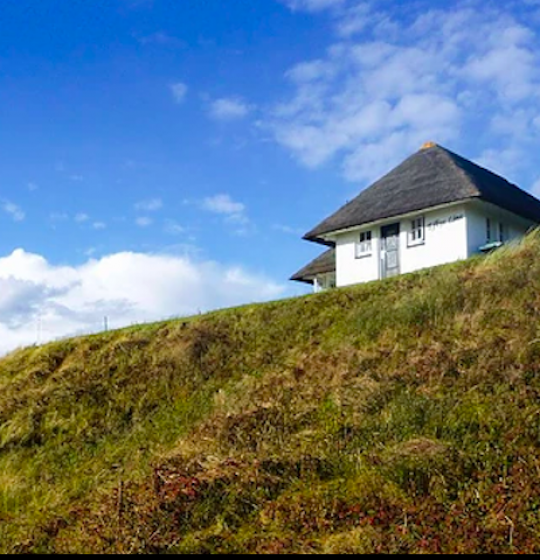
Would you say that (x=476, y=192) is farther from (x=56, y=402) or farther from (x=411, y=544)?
(x=411, y=544)

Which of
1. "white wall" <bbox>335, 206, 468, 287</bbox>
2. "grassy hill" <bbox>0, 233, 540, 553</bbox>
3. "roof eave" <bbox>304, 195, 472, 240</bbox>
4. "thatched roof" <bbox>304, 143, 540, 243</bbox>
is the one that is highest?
"thatched roof" <bbox>304, 143, 540, 243</bbox>

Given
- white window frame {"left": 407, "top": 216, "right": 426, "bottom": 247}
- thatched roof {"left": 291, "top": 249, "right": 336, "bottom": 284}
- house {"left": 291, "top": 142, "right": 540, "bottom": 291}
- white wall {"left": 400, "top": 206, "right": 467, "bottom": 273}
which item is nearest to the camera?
white wall {"left": 400, "top": 206, "right": 467, "bottom": 273}

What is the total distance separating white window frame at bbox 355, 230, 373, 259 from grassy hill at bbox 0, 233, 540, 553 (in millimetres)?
7561

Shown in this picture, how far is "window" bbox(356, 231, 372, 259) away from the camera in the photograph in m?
27.7

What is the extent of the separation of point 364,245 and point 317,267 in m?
5.48

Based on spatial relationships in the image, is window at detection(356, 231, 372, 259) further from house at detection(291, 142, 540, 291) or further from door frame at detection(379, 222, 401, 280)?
door frame at detection(379, 222, 401, 280)

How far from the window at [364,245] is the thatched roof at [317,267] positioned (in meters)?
3.92

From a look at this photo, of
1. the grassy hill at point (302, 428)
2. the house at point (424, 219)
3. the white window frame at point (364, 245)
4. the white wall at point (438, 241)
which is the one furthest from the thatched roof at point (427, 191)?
the grassy hill at point (302, 428)

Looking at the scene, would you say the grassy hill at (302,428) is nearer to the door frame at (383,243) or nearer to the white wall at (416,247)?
the white wall at (416,247)

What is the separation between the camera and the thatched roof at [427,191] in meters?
25.4

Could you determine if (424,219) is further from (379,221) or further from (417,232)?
(379,221)

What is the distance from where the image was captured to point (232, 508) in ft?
32.5

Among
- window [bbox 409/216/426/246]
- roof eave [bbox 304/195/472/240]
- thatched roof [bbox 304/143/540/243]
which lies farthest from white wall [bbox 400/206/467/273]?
thatched roof [bbox 304/143/540/243]

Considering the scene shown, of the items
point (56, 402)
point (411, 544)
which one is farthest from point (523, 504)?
point (56, 402)
